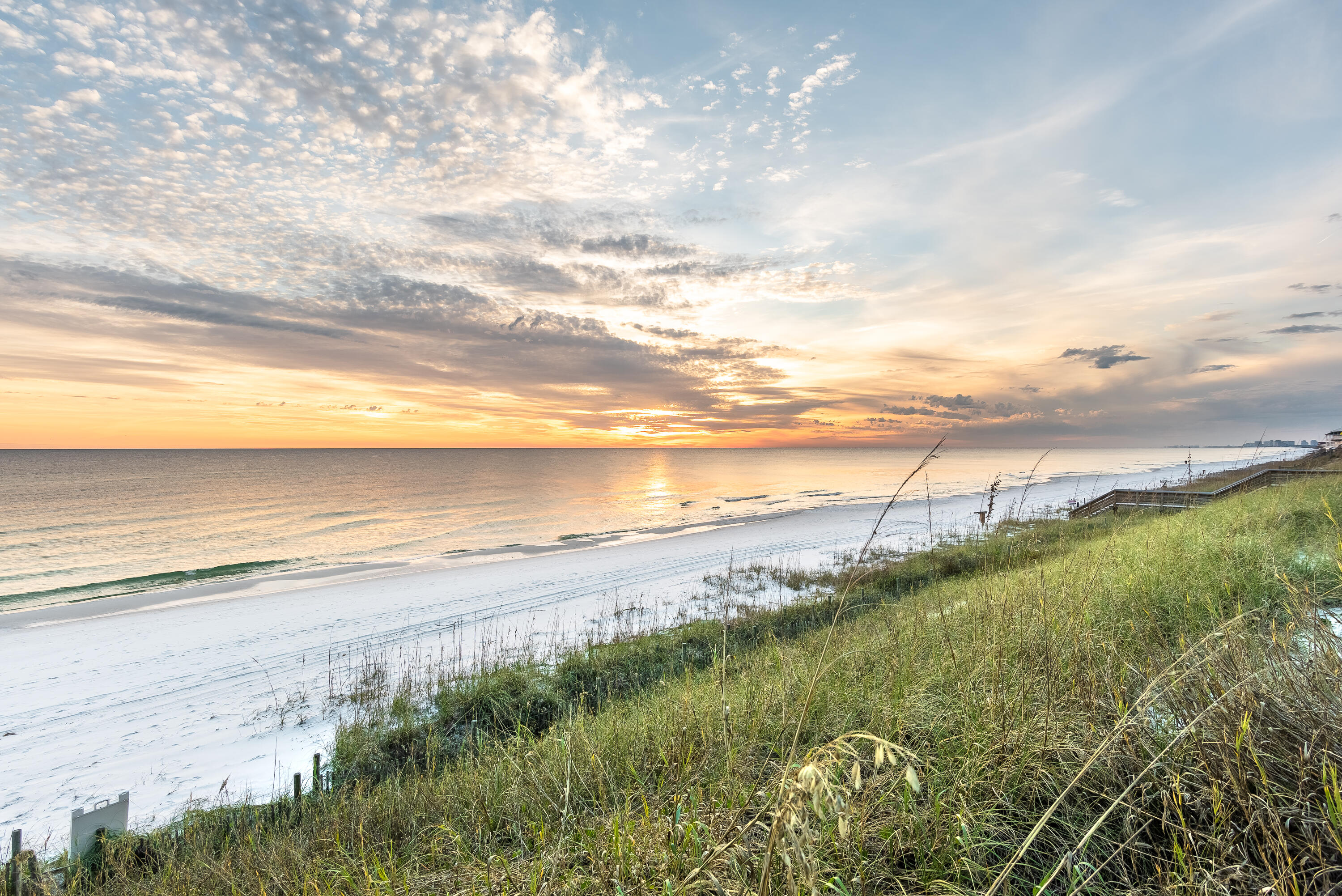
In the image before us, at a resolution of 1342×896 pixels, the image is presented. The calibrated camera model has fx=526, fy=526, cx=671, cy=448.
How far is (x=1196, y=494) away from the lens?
14719 mm

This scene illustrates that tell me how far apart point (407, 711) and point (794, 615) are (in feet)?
27.0

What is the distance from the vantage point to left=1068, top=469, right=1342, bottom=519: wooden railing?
12945 millimetres

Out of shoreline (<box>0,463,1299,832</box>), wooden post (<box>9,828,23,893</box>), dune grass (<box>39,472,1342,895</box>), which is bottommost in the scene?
shoreline (<box>0,463,1299,832</box>)

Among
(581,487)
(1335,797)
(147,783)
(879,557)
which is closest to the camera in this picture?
(1335,797)

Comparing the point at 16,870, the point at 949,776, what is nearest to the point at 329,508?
the point at 16,870

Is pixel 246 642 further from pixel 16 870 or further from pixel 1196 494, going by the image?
pixel 1196 494

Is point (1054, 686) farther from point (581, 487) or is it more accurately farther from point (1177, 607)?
point (581, 487)

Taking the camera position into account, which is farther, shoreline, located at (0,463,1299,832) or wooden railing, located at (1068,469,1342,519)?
wooden railing, located at (1068,469,1342,519)

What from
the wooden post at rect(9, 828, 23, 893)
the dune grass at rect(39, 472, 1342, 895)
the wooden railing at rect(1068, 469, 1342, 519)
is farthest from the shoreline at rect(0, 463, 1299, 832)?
the wooden railing at rect(1068, 469, 1342, 519)

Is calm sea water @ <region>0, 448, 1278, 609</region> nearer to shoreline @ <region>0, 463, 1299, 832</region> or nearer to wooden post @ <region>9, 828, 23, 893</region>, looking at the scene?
shoreline @ <region>0, 463, 1299, 832</region>

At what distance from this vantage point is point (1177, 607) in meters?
4.19

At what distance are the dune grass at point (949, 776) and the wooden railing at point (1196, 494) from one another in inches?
387

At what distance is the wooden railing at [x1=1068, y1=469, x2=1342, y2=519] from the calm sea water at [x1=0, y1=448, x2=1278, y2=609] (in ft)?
9.43

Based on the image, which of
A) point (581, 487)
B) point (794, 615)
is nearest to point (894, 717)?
point (794, 615)
